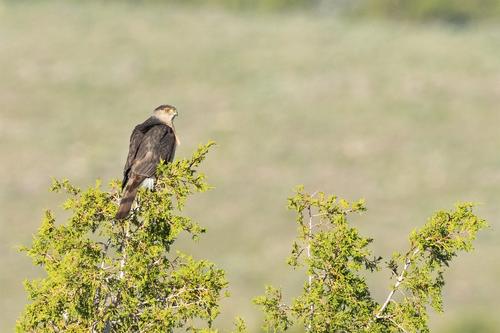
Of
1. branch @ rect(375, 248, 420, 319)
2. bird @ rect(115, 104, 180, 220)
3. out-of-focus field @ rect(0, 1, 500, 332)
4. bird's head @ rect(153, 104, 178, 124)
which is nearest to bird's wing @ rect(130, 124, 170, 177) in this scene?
bird @ rect(115, 104, 180, 220)

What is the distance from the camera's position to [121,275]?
12703 mm

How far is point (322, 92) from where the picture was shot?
115688mm

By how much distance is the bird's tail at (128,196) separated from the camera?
42.9ft

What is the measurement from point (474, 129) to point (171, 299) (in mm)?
94784

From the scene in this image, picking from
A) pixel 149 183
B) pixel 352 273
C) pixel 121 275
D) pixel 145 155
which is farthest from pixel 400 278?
pixel 145 155

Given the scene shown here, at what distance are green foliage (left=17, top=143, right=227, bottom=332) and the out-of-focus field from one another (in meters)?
48.4

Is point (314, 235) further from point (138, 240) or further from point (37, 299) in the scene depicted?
point (37, 299)

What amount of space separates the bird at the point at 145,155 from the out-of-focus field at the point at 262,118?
1786 inches

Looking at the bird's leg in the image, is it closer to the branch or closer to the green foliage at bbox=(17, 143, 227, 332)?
the green foliage at bbox=(17, 143, 227, 332)

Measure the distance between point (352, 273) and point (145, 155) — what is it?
3622 mm

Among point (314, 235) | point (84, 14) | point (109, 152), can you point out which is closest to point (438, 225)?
point (314, 235)

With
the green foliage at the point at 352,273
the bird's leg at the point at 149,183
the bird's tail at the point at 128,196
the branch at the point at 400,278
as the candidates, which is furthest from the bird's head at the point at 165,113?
the branch at the point at 400,278

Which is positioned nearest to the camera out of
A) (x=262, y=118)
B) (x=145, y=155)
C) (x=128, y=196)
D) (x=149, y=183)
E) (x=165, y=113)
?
(x=128, y=196)

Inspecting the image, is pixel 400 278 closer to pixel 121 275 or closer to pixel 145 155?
pixel 121 275
